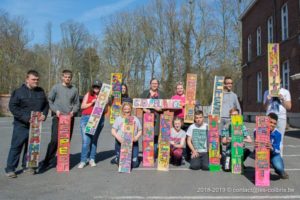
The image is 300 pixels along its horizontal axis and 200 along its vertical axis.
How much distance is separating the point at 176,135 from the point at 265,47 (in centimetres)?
1791

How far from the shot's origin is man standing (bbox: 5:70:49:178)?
5.86 m

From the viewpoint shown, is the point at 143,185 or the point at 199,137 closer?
the point at 143,185

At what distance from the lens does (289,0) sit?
721 inches

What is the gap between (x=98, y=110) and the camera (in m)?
6.75

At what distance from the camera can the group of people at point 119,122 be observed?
19.3ft

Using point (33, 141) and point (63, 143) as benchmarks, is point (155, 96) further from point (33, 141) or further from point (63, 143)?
point (33, 141)

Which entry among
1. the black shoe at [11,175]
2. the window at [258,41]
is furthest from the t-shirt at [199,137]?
the window at [258,41]

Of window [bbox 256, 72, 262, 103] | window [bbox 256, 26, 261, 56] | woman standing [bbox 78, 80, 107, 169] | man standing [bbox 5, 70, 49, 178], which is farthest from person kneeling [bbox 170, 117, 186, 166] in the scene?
window [bbox 256, 26, 261, 56]

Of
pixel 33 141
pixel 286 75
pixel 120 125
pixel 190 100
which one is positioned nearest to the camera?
pixel 33 141

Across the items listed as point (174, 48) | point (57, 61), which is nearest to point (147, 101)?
point (174, 48)

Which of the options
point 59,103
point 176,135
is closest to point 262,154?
point 176,135

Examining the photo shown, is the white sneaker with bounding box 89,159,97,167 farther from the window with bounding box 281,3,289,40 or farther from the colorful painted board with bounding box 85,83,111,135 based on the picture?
the window with bounding box 281,3,289,40

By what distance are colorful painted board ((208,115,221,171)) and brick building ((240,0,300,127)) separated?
8.36 m

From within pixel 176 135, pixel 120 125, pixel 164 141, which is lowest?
pixel 164 141
